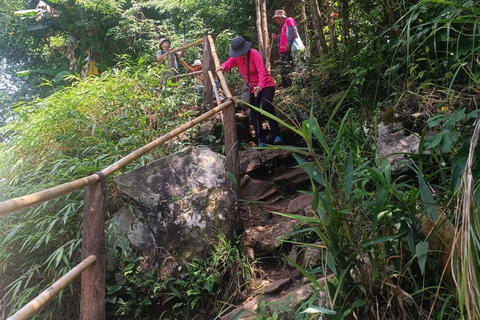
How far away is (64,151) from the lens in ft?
12.6

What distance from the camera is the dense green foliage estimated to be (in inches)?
65.2

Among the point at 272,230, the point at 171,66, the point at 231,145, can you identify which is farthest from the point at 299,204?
the point at 171,66

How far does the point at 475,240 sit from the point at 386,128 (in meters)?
2.10

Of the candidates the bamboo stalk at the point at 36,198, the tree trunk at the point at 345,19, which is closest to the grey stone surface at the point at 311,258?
the bamboo stalk at the point at 36,198

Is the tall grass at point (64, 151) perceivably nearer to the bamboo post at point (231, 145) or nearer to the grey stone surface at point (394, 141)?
the bamboo post at point (231, 145)

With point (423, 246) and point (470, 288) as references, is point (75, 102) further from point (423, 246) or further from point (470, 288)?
point (470, 288)

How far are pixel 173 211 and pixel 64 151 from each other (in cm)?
161

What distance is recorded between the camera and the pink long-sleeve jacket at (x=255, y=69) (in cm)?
414

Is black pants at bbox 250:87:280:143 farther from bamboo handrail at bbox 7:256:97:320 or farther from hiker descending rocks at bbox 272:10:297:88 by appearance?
bamboo handrail at bbox 7:256:97:320

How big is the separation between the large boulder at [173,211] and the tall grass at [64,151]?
12.1 inches

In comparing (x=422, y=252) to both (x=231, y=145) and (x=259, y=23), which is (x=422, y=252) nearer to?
(x=231, y=145)

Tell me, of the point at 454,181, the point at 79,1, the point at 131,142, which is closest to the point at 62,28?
the point at 79,1

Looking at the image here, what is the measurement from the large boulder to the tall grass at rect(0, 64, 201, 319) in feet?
1.00

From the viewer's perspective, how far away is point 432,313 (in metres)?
1.65
